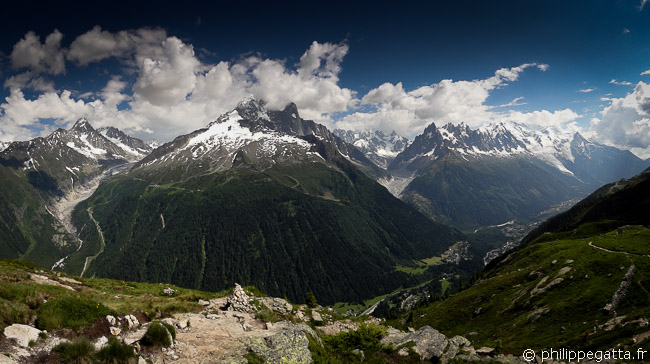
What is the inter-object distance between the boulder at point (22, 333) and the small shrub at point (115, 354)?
3.30m

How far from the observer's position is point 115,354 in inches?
532

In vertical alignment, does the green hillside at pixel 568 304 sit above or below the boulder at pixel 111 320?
below

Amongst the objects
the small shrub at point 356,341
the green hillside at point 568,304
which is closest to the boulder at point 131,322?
the small shrub at point 356,341

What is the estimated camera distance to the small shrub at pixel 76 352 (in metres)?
12.5

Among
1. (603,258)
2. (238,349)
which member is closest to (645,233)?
(603,258)

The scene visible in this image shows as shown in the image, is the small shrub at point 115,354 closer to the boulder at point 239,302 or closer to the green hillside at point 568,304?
the boulder at point 239,302

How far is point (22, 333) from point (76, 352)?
336 cm

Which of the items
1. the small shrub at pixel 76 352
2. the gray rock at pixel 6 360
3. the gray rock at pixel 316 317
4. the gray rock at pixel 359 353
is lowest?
the gray rock at pixel 359 353

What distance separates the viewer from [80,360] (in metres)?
12.5

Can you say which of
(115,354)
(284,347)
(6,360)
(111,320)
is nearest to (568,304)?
(284,347)

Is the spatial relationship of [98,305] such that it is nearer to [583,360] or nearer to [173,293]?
[173,293]

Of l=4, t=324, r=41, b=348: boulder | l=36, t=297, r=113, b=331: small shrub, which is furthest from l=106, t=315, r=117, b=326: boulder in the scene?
l=4, t=324, r=41, b=348: boulder

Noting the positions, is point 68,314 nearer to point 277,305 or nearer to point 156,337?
point 156,337

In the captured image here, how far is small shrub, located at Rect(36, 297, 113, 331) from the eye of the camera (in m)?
14.9
